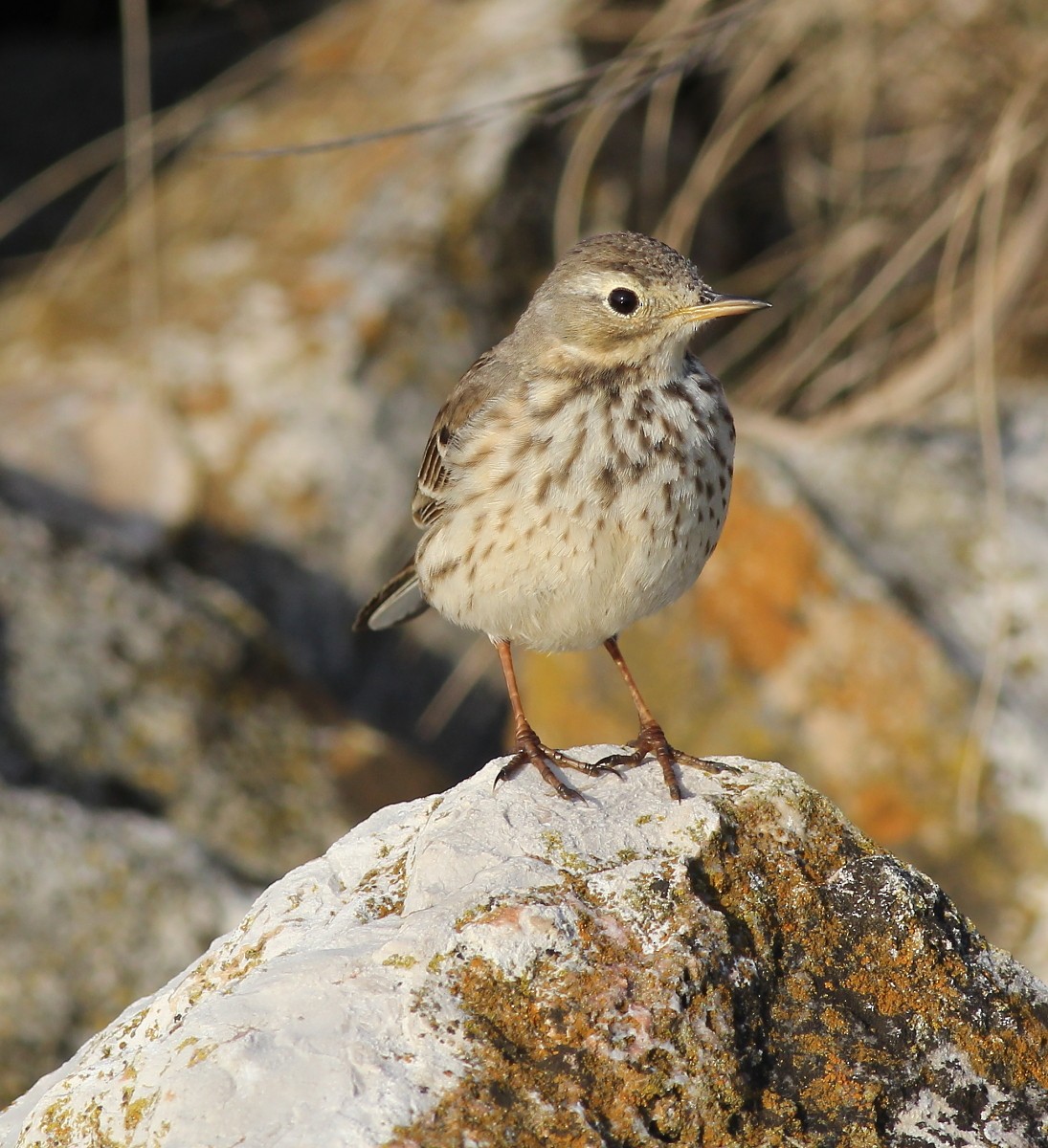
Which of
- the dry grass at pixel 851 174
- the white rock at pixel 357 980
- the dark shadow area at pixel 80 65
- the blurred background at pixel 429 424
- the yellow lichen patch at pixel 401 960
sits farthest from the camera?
the dark shadow area at pixel 80 65

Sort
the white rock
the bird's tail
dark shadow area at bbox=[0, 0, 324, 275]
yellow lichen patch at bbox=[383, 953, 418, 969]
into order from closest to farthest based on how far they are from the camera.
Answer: the white rock < yellow lichen patch at bbox=[383, 953, 418, 969] < the bird's tail < dark shadow area at bbox=[0, 0, 324, 275]

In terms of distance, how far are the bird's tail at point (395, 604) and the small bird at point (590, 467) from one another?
324 millimetres

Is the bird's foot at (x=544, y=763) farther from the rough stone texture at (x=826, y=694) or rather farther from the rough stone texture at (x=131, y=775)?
the rough stone texture at (x=826, y=694)

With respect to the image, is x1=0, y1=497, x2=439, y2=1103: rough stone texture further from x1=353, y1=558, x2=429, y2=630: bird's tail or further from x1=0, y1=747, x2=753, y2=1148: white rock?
x1=0, y1=747, x2=753, y2=1148: white rock

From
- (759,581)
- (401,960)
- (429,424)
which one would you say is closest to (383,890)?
(401,960)

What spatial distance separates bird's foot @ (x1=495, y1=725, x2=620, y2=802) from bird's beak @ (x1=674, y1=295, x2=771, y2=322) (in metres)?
1.29

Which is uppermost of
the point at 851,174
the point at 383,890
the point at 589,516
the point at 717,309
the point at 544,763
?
the point at 851,174

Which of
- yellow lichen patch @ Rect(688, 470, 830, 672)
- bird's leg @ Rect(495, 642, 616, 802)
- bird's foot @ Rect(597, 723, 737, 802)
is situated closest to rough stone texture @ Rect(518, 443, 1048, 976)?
yellow lichen patch @ Rect(688, 470, 830, 672)

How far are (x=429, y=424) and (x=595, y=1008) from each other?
17.3 ft

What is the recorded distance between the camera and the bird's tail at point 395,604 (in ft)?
16.4

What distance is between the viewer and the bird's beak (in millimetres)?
4148

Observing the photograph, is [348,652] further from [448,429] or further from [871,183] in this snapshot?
[871,183]

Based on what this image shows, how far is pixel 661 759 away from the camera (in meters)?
3.68

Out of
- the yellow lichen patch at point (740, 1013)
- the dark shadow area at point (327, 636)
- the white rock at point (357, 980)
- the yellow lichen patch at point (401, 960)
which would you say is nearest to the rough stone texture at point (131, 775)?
the dark shadow area at point (327, 636)
